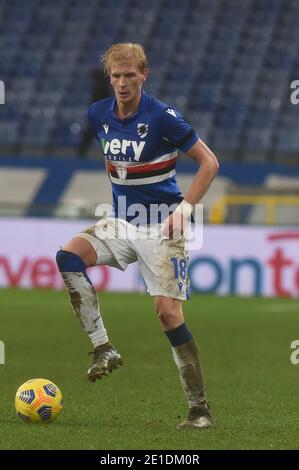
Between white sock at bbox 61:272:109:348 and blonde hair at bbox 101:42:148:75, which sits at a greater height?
blonde hair at bbox 101:42:148:75

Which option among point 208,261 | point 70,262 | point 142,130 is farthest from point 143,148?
point 208,261

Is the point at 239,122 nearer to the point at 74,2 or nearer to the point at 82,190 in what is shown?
the point at 82,190

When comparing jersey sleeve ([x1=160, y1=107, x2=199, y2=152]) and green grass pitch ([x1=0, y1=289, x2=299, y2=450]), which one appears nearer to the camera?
green grass pitch ([x1=0, y1=289, x2=299, y2=450])

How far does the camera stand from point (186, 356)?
7008mm

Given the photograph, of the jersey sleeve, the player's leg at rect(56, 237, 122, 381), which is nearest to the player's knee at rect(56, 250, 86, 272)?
the player's leg at rect(56, 237, 122, 381)

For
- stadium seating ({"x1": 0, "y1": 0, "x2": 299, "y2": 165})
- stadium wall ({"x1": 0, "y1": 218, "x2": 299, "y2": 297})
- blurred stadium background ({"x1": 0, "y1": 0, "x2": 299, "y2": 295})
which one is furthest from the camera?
stadium seating ({"x1": 0, "y1": 0, "x2": 299, "y2": 165})

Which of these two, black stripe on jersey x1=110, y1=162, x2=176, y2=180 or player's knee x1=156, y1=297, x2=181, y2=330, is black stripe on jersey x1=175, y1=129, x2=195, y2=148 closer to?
black stripe on jersey x1=110, y1=162, x2=176, y2=180

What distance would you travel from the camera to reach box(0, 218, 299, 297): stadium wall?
18922 millimetres

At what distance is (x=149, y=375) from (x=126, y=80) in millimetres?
3989

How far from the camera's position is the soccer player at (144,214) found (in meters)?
6.88

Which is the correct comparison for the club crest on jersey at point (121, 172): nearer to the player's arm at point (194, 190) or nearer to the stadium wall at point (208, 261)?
the player's arm at point (194, 190)

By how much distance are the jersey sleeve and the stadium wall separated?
1201 cm

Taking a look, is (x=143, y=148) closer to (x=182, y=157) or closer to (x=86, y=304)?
(x=86, y=304)
